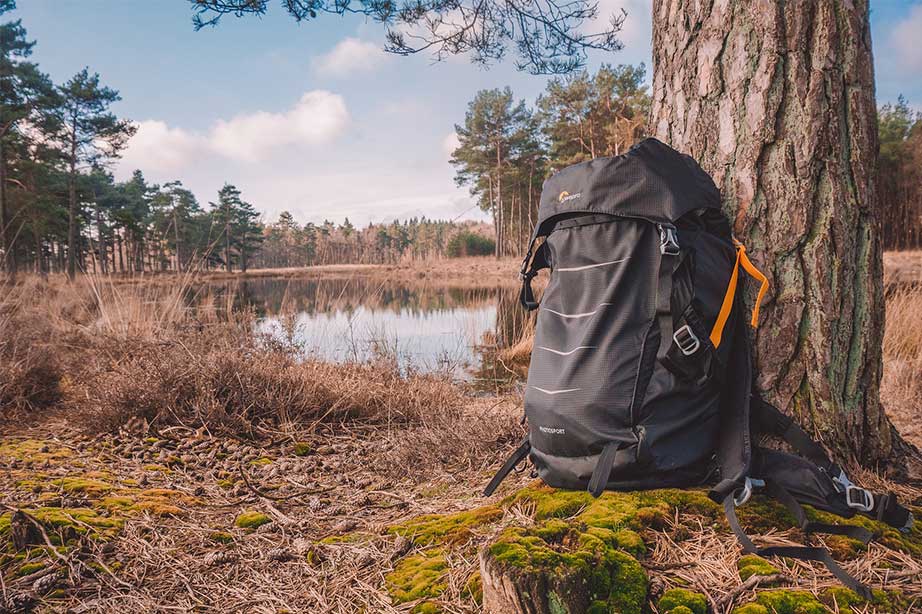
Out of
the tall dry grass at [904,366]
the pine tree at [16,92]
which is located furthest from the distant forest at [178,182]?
the tall dry grass at [904,366]

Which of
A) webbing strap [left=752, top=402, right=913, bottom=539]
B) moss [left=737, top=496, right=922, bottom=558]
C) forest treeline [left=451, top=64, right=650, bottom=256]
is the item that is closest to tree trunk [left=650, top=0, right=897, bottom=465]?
webbing strap [left=752, top=402, right=913, bottom=539]

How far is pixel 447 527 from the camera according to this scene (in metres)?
1.44

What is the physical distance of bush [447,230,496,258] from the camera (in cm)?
3803

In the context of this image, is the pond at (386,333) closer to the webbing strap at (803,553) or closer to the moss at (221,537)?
the moss at (221,537)

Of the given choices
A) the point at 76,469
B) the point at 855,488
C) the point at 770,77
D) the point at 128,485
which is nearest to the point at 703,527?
the point at 855,488

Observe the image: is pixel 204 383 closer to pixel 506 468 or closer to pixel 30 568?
pixel 30 568

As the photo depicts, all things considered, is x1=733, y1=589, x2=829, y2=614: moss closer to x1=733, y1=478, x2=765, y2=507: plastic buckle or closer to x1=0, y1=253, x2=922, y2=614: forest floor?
x1=0, y1=253, x2=922, y2=614: forest floor

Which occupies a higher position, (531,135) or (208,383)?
(531,135)

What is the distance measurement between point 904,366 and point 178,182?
132ft

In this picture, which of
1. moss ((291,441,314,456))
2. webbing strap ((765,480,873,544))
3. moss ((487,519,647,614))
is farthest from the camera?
moss ((291,441,314,456))

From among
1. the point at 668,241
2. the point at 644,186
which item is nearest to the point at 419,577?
the point at 668,241

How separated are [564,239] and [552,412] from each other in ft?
1.73

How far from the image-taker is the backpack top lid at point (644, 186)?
1399 mm

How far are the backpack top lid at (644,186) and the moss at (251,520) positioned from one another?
4.81 ft
